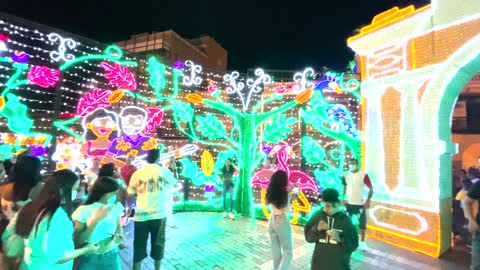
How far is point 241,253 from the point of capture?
5340 mm

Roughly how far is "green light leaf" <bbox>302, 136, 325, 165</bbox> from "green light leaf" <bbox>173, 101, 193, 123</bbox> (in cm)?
320

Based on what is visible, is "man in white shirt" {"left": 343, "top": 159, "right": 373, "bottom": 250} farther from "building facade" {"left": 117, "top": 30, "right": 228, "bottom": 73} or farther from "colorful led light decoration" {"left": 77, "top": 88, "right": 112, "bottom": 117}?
"building facade" {"left": 117, "top": 30, "right": 228, "bottom": 73}

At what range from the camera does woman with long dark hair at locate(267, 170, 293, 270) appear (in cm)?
377

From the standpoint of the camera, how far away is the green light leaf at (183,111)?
829 centimetres

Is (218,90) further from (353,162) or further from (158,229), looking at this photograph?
(158,229)

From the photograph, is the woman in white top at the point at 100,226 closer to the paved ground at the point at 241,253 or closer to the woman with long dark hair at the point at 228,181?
the paved ground at the point at 241,253

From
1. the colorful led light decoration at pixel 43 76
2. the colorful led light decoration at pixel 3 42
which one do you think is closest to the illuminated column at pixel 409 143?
the colorful led light decoration at pixel 43 76

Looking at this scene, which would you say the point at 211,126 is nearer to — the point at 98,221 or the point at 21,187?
the point at 21,187

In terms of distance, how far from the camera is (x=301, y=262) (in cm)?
500

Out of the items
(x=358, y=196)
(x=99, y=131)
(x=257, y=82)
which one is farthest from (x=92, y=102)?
(x=358, y=196)

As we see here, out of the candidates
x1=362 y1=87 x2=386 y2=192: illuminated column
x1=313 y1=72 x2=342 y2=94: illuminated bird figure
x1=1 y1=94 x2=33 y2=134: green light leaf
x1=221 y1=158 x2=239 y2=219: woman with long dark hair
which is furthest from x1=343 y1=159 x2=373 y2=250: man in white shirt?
x1=1 y1=94 x2=33 y2=134: green light leaf

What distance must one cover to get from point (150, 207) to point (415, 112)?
16.6 ft

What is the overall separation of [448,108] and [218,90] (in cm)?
522

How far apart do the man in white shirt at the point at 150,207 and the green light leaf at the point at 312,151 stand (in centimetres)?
419
